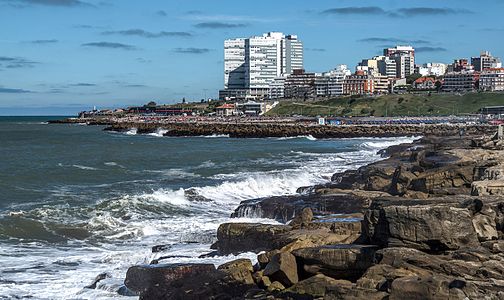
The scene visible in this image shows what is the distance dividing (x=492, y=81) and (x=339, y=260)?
15220cm

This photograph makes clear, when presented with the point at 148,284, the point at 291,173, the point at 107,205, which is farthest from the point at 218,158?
the point at 148,284

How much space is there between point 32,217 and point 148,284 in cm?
1015

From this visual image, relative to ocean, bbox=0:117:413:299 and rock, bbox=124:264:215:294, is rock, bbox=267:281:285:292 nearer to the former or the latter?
rock, bbox=124:264:215:294

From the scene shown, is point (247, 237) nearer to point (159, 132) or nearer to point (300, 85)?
point (159, 132)

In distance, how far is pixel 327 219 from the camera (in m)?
15.1

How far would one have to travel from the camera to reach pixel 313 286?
416 inches

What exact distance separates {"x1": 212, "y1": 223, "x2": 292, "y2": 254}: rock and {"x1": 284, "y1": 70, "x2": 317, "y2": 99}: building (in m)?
166

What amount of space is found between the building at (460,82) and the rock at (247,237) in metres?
147

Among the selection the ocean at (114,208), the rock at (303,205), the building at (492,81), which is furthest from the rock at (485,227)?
the building at (492,81)

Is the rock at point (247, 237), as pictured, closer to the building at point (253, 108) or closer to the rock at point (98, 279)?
the rock at point (98, 279)

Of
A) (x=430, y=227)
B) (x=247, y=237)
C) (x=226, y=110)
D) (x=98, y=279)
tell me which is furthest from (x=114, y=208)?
(x=226, y=110)

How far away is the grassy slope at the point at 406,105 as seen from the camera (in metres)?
126

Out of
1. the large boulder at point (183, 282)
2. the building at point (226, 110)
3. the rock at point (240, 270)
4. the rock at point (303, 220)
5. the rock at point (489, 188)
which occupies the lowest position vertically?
the large boulder at point (183, 282)

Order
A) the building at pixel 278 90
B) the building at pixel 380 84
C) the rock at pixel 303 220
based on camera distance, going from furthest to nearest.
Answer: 1. the building at pixel 278 90
2. the building at pixel 380 84
3. the rock at pixel 303 220
